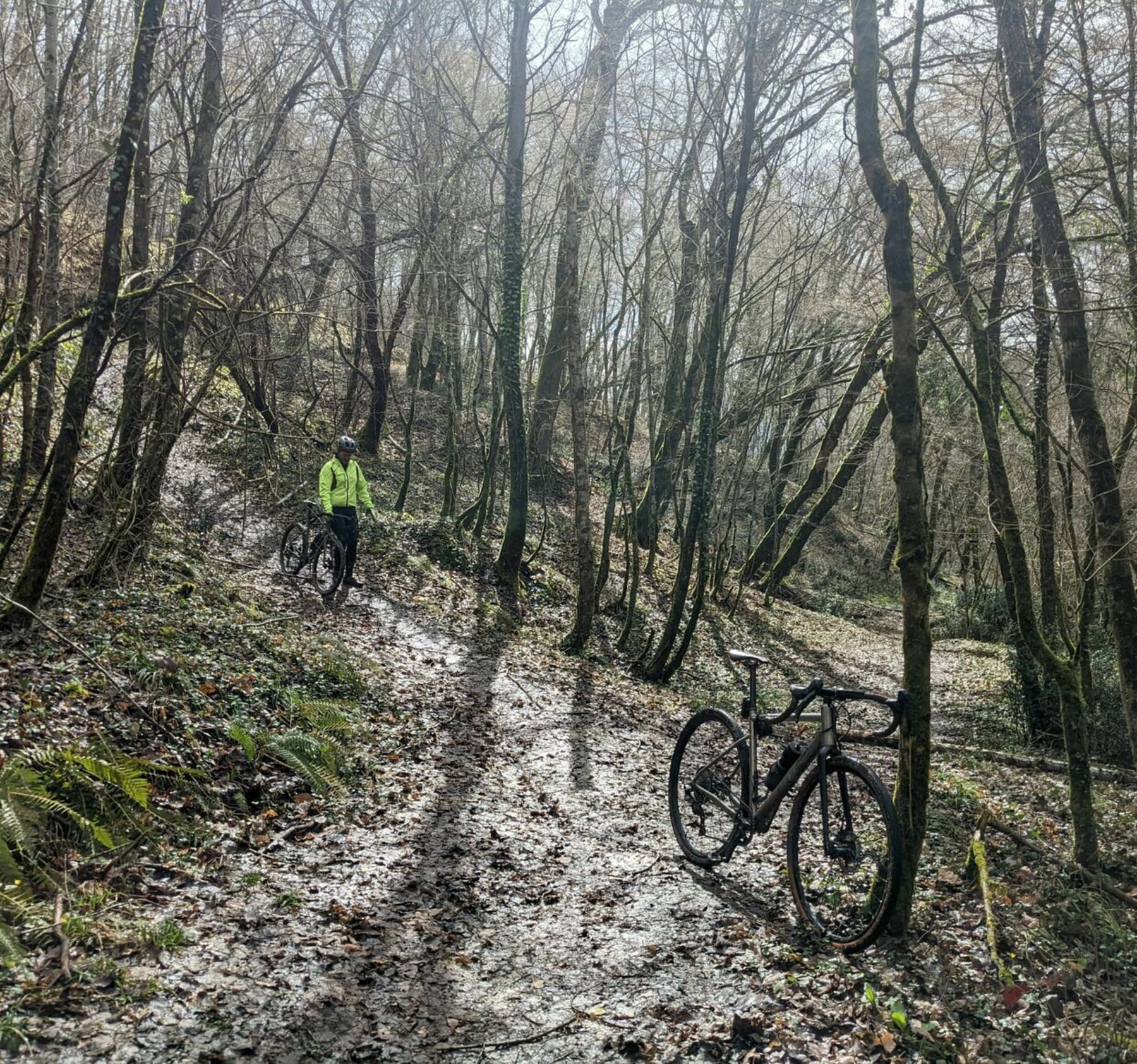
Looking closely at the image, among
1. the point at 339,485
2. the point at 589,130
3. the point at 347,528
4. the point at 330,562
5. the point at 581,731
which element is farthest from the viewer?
the point at 589,130

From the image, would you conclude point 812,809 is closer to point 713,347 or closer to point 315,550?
point 713,347

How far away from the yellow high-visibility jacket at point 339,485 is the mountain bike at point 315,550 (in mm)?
277

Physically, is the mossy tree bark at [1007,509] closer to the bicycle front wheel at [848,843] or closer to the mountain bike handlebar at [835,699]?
the bicycle front wheel at [848,843]

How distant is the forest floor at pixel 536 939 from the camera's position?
3746 mm

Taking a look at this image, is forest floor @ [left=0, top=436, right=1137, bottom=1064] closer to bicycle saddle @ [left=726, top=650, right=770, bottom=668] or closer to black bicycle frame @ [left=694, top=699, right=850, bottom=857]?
black bicycle frame @ [left=694, top=699, right=850, bottom=857]

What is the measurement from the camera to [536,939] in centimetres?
486

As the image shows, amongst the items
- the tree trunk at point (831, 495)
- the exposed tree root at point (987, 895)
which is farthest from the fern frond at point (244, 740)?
the tree trunk at point (831, 495)

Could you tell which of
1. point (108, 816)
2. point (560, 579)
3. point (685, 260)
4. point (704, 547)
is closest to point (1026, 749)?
point (704, 547)

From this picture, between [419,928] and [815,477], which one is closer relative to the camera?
[419,928]

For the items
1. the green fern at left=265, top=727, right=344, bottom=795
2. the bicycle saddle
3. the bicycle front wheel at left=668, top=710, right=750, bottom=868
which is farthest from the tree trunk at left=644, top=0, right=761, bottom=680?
the green fern at left=265, top=727, right=344, bottom=795

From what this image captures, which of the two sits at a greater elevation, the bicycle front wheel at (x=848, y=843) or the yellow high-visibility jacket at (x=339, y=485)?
the yellow high-visibility jacket at (x=339, y=485)

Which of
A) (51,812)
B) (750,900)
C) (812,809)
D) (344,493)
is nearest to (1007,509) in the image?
(812,809)

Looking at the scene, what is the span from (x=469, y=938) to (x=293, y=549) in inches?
374

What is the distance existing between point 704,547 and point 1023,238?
19.6ft
